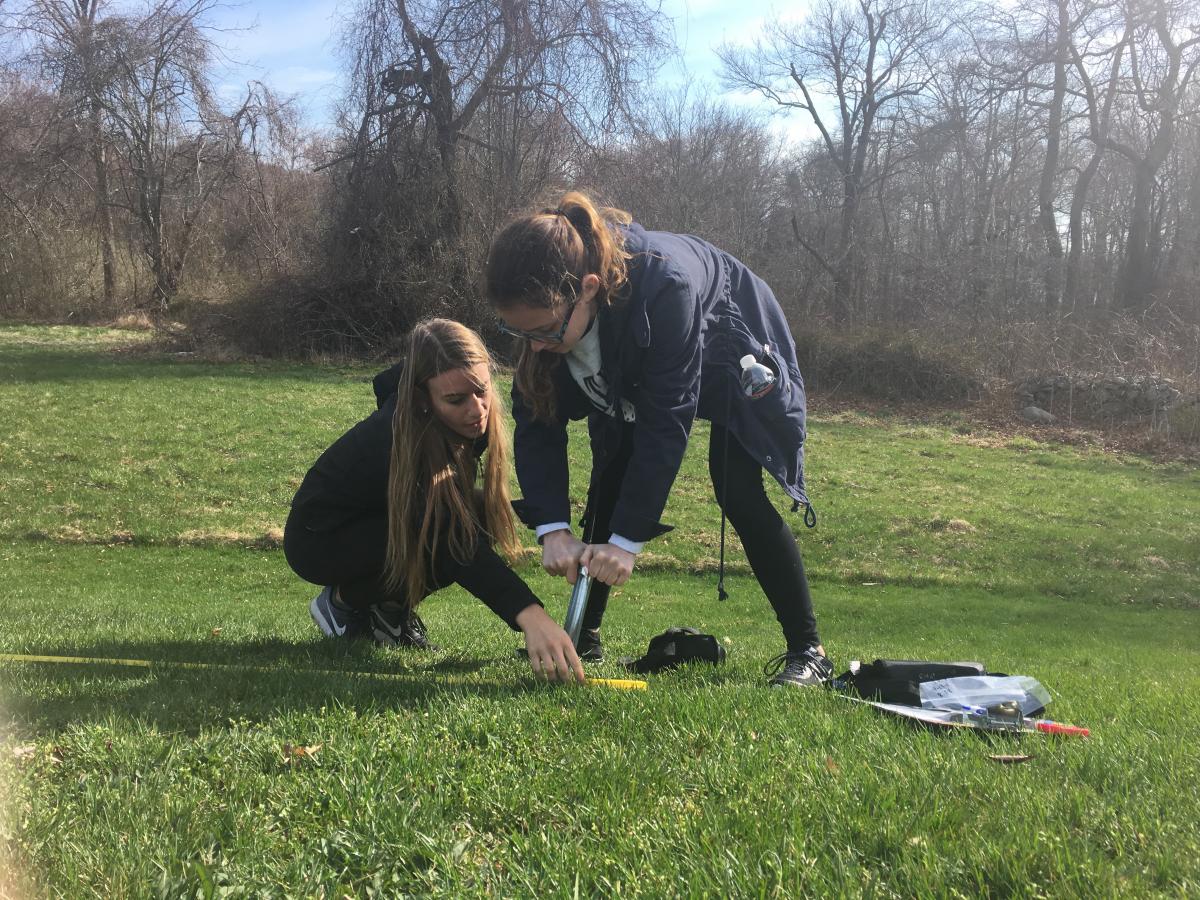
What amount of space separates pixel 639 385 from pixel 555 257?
615 millimetres

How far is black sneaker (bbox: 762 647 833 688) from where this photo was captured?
3.32 meters

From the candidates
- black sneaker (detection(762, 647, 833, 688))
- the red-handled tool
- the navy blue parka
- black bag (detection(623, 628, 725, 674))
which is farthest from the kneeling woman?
the red-handled tool

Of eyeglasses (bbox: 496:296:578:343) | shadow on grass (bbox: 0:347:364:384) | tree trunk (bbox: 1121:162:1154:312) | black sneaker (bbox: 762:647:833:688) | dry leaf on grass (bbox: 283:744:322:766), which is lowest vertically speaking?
black sneaker (bbox: 762:647:833:688)

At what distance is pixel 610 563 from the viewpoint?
9.73 feet

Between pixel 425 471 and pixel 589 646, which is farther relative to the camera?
pixel 589 646

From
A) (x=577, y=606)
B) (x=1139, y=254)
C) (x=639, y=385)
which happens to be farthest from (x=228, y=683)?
(x=1139, y=254)

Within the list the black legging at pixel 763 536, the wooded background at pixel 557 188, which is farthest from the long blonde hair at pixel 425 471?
the wooded background at pixel 557 188

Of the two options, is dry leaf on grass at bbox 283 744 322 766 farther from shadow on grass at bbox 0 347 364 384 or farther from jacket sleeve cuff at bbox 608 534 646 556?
shadow on grass at bbox 0 347 364 384

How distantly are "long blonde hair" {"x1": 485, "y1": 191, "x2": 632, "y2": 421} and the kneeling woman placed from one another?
65 centimetres

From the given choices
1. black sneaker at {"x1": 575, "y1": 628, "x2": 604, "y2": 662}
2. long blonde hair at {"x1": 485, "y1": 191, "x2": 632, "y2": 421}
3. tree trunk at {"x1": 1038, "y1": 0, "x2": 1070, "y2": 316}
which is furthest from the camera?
tree trunk at {"x1": 1038, "y1": 0, "x2": 1070, "y2": 316}

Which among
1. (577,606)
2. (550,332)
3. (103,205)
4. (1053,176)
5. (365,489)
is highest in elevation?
(1053,176)

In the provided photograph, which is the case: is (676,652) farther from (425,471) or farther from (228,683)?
(228,683)

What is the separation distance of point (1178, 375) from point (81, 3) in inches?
1334

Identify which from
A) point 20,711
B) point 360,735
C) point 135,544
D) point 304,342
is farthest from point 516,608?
point 304,342
